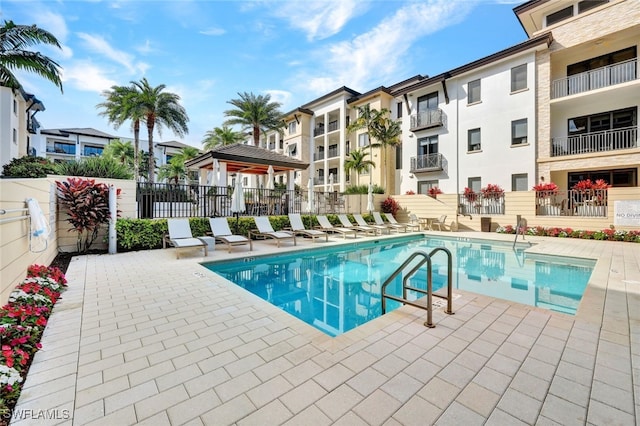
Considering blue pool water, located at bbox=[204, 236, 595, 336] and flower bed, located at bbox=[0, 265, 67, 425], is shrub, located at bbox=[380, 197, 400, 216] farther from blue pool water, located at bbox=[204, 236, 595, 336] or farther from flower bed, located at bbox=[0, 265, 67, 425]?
flower bed, located at bbox=[0, 265, 67, 425]

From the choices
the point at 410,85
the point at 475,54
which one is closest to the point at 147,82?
the point at 410,85

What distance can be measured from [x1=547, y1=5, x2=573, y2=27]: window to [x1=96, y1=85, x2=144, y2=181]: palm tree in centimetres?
2534

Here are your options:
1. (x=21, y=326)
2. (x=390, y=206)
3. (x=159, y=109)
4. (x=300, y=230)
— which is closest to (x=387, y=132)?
(x=390, y=206)

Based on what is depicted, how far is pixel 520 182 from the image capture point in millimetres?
16156

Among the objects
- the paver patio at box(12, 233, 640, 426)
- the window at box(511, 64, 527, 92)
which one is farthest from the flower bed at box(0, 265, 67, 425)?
the window at box(511, 64, 527, 92)

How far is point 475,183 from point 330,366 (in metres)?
18.7

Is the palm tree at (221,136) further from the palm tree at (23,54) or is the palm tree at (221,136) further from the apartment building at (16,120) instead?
the palm tree at (23,54)

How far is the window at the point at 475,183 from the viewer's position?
17.8 meters

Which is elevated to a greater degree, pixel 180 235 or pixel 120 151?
pixel 120 151

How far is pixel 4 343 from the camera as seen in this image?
263 cm

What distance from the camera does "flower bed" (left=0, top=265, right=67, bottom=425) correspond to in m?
2.14

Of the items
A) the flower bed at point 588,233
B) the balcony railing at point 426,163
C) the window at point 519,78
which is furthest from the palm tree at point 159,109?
the flower bed at point 588,233

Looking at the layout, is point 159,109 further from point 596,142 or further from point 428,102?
point 596,142

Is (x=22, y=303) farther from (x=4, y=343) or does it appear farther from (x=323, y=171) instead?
(x=323, y=171)
